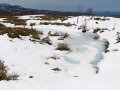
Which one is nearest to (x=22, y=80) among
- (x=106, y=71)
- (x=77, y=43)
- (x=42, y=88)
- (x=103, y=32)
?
(x=42, y=88)

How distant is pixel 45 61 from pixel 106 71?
3364 mm

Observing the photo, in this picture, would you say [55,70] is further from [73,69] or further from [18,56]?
[18,56]

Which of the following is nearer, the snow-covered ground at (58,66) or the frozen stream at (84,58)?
the snow-covered ground at (58,66)

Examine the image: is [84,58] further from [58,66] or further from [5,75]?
[5,75]

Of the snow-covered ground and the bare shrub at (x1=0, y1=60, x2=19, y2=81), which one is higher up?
the bare shrub at (x1=0, y1=60, x2=19, y2=81)

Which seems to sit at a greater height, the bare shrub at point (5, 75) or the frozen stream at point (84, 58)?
the bare shrub at point (5, 75)

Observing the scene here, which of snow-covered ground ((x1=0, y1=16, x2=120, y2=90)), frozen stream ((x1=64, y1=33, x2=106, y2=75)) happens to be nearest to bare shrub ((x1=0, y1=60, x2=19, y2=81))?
snow-covered ground ((x1=0, y1=16, x2=120, y2=90))

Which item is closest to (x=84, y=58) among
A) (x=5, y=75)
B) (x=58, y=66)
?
(x=58, y=66)

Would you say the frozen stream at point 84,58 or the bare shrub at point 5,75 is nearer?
the bare shrub at point 5,75

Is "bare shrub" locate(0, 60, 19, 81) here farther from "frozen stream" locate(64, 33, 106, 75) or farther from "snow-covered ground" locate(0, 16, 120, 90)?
"frozen stream" locate(64, 33, 106, 75)

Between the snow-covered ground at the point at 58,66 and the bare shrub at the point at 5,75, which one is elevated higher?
the bare shrub at the point at 5,75

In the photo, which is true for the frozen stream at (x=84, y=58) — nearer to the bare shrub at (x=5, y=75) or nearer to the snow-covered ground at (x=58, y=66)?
the snow-covered ground at (x=58, y=66)

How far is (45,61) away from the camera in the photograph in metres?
14.9

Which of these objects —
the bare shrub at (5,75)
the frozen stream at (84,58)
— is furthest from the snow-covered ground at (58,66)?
the bare shrub at (5,75)
